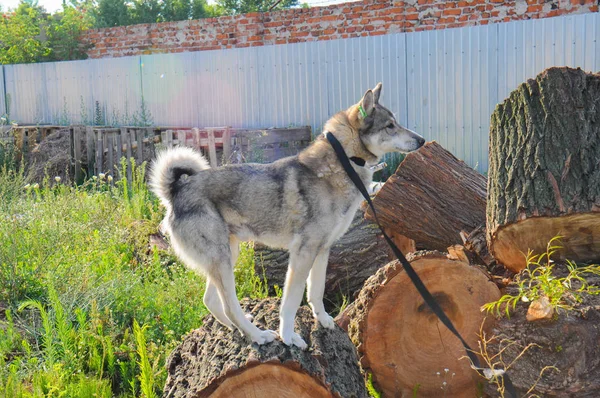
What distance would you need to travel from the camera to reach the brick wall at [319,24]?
13673 mm

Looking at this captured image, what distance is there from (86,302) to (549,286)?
3290mm

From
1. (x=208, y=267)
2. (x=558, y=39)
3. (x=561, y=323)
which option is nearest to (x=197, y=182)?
(x=208, y=267)

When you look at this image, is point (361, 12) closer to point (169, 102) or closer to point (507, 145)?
point (169, 102)

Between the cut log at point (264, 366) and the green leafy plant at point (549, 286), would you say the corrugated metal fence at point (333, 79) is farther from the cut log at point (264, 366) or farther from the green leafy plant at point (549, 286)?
the cut log at point (264, 366)

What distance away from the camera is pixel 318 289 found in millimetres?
4191

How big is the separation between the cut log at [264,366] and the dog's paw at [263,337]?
4cm

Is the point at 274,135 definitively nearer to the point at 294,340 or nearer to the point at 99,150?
the point at 99,150

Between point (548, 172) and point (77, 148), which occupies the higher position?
point (548, 172)

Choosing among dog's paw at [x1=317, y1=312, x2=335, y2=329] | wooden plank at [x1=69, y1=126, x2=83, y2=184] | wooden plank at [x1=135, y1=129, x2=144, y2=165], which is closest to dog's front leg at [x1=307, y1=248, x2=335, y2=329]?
dog's paw at [x1=317, y1=312, x2=335, y2=329]

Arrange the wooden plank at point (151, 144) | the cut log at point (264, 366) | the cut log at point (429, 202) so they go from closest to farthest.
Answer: the cut log at point (264, 366)
the cut log at point (429, 202)
the wooden plank at point (151, 144)

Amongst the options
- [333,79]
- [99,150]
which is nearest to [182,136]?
[99,150]

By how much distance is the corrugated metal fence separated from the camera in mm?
11102

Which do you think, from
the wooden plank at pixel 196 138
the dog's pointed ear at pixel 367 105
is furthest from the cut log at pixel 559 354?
the wooden plank at pixel 196 138

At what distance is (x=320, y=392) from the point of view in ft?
11.3
